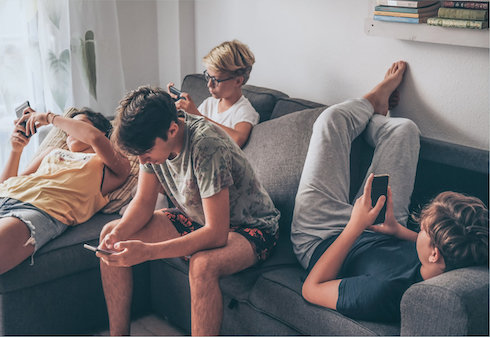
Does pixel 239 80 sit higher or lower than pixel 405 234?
higher

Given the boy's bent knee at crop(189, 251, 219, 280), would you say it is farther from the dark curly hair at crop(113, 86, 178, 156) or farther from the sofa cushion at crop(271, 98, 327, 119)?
the sofa cushion at crop(271, 98, 327, 119)

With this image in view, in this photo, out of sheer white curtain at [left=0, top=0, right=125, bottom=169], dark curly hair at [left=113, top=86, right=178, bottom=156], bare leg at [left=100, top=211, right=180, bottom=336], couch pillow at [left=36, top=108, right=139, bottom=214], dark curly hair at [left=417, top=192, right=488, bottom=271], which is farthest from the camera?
sheer white curtain at [left=0, top=0, right=125, bottom=169]

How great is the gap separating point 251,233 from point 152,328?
2.33ft

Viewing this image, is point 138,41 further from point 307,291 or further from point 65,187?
point 307,291

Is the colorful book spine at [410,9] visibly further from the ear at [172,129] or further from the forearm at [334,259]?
the ear at [172,129]

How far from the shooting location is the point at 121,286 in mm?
2088

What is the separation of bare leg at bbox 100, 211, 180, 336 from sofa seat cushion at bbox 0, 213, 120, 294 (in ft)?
0.43

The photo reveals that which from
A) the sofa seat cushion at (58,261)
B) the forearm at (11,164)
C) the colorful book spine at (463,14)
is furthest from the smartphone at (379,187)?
the forearm at (11,164)

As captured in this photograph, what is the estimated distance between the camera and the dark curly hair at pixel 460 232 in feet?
4.91

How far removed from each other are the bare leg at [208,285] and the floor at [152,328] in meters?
0.49

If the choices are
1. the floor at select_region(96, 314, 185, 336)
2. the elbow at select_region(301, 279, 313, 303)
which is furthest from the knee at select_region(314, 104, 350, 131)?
the floor at select_region(96, 314, 185, 336)

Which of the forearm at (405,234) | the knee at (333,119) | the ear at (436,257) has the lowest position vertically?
the forearm at (405,234)

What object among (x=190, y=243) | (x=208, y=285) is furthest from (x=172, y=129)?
(x=208, y=285)

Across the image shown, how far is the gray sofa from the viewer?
173cm
